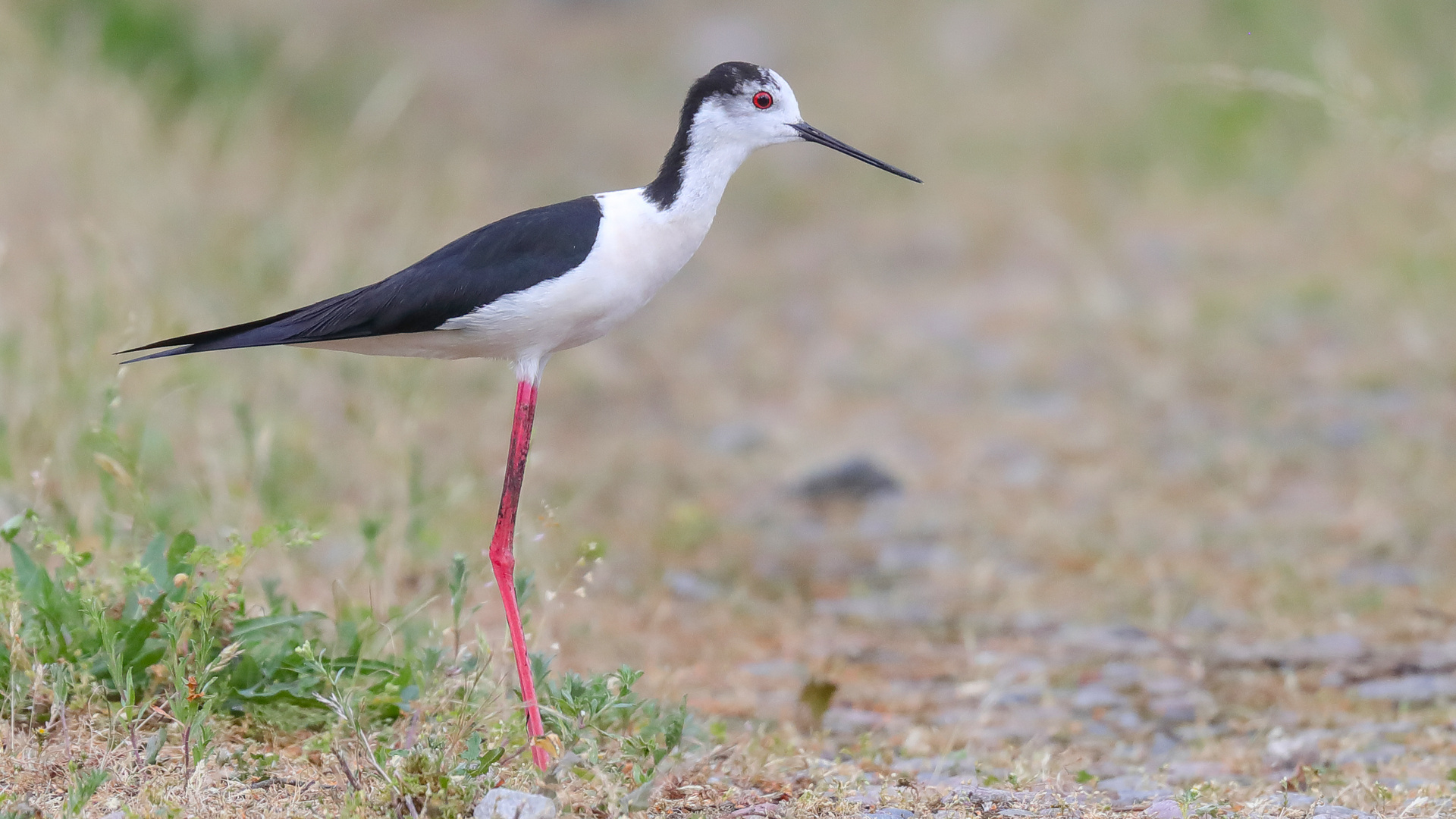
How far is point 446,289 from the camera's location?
10.4ft

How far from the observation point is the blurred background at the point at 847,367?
4527 mm

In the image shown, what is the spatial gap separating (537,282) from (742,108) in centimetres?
62

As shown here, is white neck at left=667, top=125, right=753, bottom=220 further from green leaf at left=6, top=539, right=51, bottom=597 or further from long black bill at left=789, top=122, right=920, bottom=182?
green leaf at left=6, top=539, right=51, bottom=597

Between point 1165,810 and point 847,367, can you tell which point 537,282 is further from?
point 847,367

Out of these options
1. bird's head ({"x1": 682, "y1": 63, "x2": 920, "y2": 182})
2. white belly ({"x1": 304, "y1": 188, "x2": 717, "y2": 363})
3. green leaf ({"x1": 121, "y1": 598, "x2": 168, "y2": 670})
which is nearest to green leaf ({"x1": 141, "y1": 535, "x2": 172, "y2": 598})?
Answer: green leaf ({"x1": 121, "y1": 598, "x2": 168, "y2": 670})

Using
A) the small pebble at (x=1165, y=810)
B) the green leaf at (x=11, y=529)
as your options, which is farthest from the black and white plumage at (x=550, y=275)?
the small pebble at (x=1165, y=810)

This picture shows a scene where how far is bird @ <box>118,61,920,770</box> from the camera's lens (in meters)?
3.15

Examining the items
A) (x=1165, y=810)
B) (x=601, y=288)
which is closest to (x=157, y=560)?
(x=601, y=288)

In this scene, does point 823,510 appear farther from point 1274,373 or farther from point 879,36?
point 879,36

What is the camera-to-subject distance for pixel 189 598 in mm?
3049

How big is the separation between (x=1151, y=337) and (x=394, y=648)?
4.61 m

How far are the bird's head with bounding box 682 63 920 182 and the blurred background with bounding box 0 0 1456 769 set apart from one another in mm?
965

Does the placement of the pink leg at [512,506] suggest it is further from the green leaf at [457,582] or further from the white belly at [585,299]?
the green leaf at [457,582]

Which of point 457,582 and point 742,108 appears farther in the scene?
point 742,108
